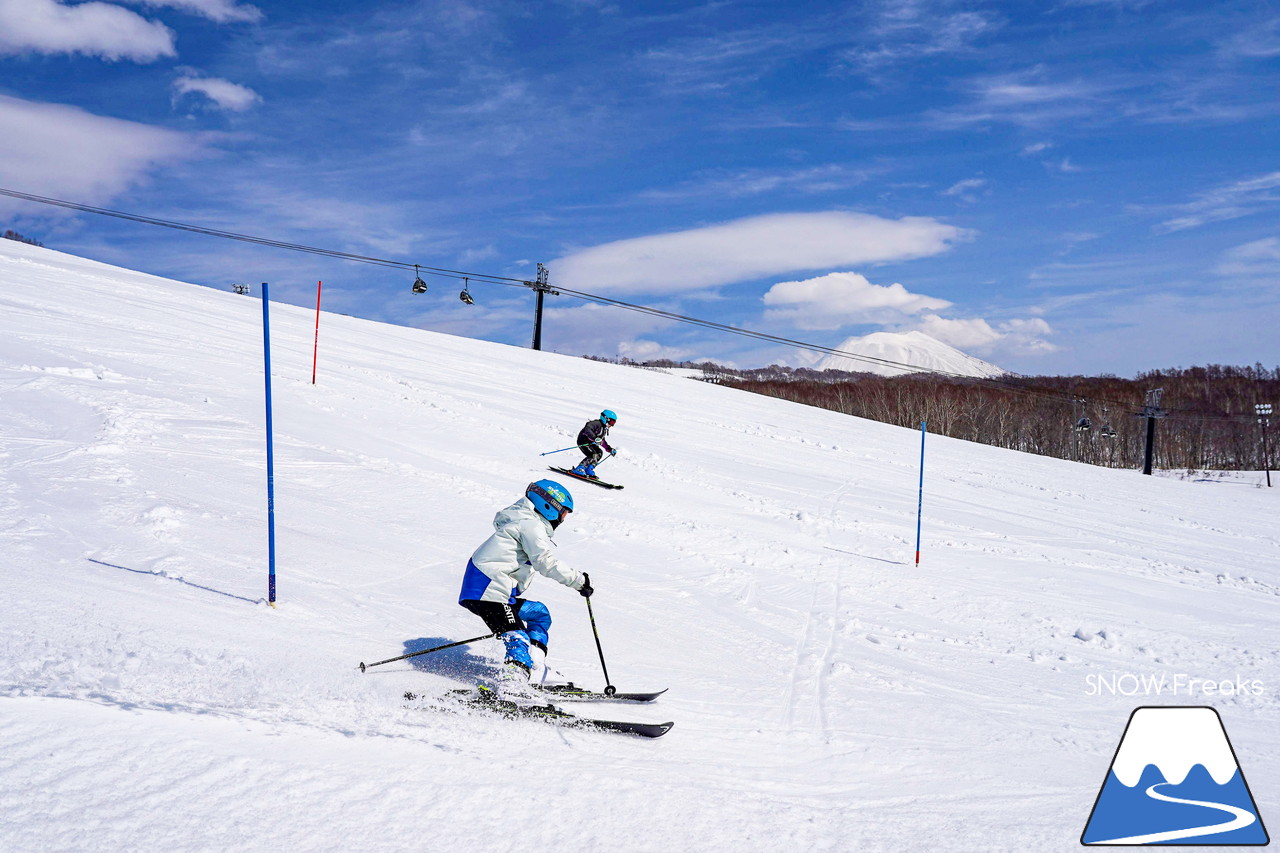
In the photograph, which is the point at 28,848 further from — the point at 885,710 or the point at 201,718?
the point at 885,710

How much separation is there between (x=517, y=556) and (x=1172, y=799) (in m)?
4.51

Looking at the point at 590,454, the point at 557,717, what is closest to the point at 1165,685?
→ the point at 557,717

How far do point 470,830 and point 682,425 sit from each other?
20.0 metres

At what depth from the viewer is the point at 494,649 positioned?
21.8 ft

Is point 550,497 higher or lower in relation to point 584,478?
higher

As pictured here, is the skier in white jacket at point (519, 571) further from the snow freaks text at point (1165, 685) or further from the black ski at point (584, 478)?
the black ski at point (584, 478)

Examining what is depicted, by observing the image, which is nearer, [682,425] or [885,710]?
[885,710]

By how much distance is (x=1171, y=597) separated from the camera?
11.6 metres

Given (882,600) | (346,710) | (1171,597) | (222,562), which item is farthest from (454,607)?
(1171,597)

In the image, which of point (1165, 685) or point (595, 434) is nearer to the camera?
point (1165, 685)

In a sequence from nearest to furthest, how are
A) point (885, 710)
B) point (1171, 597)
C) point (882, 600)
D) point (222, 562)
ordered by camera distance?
point (885, 710) → point (222, 562) → point (882, 600) → point (1171, 597)

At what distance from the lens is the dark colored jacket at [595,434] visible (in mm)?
15188

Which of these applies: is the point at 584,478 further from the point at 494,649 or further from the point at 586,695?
the point at 586,695

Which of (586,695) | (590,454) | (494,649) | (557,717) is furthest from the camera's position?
(590,454)
